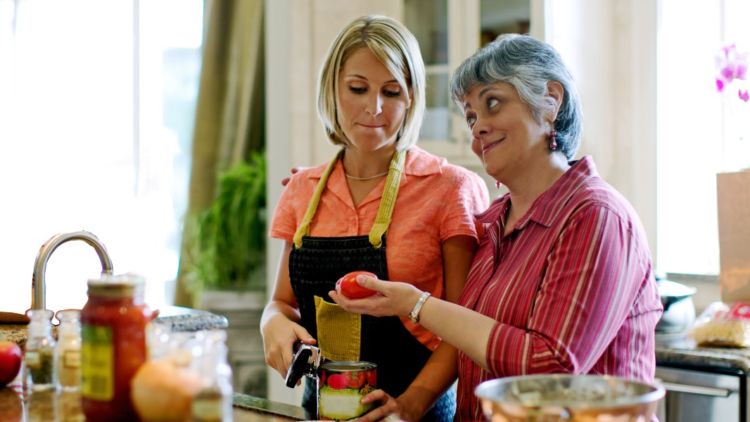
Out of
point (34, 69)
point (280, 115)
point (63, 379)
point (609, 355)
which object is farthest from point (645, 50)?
point (34, 69)

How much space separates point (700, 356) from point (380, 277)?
1.19 metres

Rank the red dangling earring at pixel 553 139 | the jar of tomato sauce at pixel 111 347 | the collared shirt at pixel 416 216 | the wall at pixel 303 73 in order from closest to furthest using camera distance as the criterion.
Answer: the jar of tomato sauce at pixel 111 347, the red dangling earring at pixel 553 139, the collared shirt at pixel 416 216, the wall at pixel 303 73

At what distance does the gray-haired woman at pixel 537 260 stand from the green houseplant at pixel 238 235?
8.50 ft

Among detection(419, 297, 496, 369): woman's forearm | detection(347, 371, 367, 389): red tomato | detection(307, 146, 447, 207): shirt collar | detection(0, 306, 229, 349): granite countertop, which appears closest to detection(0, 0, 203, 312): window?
detection(0, 306, 229, 349): granite countertop

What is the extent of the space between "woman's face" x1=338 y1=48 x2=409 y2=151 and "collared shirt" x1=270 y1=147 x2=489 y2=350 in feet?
0.38

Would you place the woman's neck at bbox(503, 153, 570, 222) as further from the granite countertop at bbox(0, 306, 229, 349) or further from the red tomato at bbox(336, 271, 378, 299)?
the granite countertop at bbox(0, 306, 229, 349)

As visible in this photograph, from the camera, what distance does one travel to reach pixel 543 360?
1.60 m

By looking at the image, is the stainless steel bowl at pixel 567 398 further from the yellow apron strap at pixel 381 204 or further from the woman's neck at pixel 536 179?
the yellow apron strap at pixel 381 204

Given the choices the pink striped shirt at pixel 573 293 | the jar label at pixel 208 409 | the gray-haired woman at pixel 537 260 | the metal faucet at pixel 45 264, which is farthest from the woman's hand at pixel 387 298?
the jar label at pixel 208 409

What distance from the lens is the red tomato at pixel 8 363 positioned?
69.9 inches

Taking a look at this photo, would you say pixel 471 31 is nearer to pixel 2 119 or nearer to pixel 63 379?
pixel 63 379

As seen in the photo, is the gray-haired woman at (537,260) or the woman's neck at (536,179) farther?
the woman's neck at (536,179)

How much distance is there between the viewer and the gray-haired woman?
1.60 meters

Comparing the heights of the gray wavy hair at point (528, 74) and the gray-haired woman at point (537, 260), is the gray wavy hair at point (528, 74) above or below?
above
